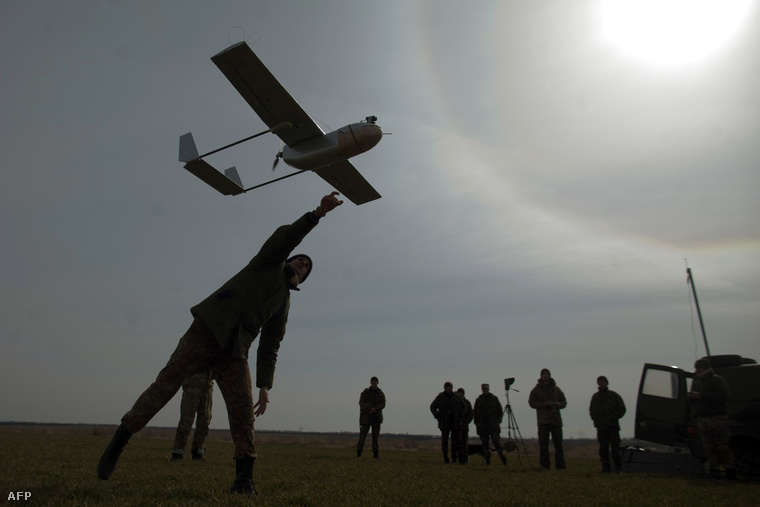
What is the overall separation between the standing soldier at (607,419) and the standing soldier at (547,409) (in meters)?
0.75

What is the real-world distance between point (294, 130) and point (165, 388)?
8.90 meters

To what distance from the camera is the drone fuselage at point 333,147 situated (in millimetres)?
10539

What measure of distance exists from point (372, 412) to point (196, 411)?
17.6 ft

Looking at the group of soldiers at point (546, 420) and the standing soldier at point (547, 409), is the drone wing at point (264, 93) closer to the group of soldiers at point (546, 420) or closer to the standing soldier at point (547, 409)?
the group of soldiers at point (546, 420)

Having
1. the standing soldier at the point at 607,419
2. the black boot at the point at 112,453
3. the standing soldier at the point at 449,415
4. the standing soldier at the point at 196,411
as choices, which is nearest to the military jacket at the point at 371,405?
the standing soldier at the point at 449,415

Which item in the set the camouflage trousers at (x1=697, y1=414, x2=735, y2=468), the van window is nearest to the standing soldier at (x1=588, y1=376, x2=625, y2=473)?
the van window

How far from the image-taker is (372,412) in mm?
11289

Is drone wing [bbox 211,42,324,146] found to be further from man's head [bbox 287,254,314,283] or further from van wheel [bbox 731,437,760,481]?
van wheel [bbox 731,437,760,481]

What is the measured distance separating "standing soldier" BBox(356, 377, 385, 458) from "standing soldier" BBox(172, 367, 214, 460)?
16.3 ft

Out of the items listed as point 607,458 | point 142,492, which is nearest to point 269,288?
point 142,492

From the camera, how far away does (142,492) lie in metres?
3.10

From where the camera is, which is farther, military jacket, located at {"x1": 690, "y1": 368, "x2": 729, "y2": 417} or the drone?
the drone

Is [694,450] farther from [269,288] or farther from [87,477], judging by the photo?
[87,477]

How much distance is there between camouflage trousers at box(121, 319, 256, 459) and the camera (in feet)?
11.2
